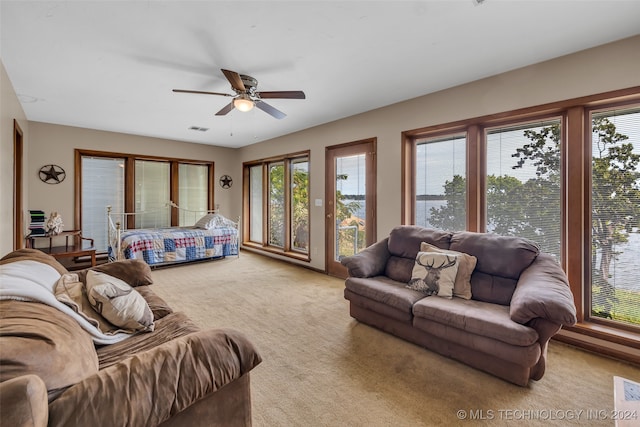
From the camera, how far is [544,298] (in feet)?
6.31

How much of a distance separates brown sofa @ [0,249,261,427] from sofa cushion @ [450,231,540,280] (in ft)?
7.34

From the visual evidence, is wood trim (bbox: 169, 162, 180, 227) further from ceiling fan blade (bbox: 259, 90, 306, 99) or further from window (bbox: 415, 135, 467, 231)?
window (bbox: 415, 135, 467, 231)

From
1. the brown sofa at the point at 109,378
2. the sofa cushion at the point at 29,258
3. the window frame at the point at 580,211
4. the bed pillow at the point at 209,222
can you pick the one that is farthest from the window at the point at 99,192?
the window frame at the point at 580,211

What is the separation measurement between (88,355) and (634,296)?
378 centimetres

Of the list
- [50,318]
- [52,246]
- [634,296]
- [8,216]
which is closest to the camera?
[50,318]

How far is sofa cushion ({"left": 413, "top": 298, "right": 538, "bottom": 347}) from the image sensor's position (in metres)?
1.94

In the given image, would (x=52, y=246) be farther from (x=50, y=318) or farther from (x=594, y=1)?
(x=594, y=1)

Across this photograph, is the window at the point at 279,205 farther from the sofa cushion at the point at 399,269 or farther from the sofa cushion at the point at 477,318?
the sofa cushion at the point at 477,318

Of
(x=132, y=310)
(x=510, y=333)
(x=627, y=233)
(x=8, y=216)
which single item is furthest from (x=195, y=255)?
(x=627, y=233)

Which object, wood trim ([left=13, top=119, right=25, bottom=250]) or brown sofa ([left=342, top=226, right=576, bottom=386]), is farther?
wood trim ([left=13, top=119, right=25, bottom=250])

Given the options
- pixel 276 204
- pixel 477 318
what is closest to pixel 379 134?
pixel 477 318

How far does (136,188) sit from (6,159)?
3.20 meters

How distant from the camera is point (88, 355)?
116cm

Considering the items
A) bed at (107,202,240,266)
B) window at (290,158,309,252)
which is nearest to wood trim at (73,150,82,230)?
bed at (107,202,240,266)
